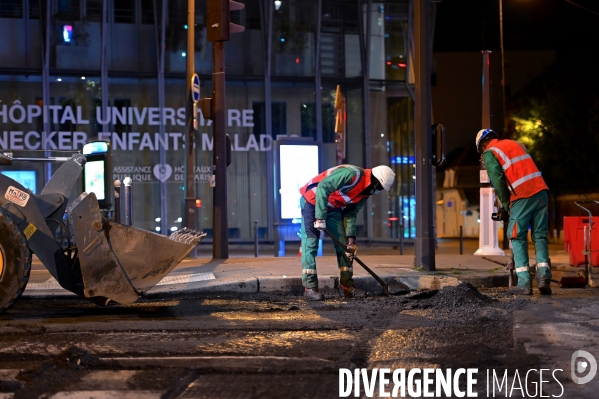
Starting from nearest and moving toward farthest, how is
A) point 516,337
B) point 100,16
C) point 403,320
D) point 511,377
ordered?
point 511,377 < point 516,337 < point 403,320 < point 100,16

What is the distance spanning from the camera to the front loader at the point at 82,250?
7250mm

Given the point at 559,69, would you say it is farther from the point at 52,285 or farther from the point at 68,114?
the point at 52,285

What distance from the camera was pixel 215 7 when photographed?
569 inches

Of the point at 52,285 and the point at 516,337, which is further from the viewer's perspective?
the point at 52,285

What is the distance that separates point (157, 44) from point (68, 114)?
3.28 metres

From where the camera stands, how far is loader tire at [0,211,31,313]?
23.6ft

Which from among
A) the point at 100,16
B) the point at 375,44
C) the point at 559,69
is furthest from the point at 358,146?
the point at 559,69

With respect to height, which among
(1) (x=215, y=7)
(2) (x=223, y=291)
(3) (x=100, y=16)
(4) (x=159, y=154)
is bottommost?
(2) (x=223, y=291)

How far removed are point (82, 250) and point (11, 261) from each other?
0.63m

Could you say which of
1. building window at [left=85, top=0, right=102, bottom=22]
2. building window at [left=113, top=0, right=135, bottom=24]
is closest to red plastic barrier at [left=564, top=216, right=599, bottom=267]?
building window at [left=113, top=0, right=135, bottom=24]

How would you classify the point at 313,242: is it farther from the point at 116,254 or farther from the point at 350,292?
the point at 116,254

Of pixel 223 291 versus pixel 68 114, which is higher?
pixel 68 114

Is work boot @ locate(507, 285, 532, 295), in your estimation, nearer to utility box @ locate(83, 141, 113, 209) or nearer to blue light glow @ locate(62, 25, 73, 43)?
utility box @ locate(83, 141, 113, 209)

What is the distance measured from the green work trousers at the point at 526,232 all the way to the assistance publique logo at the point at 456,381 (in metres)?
4.12
